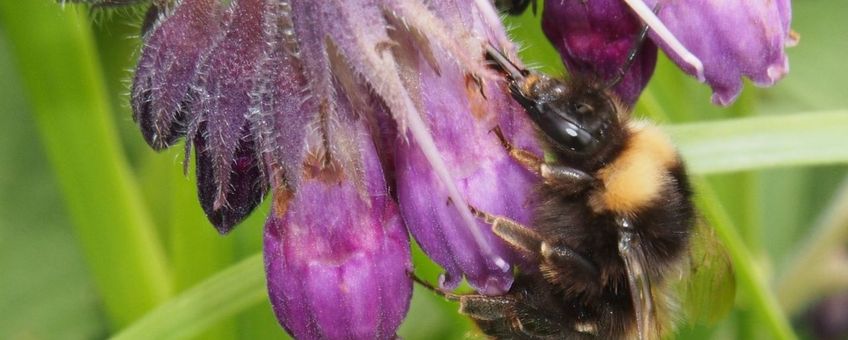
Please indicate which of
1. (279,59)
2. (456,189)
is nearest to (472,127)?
(456,189)

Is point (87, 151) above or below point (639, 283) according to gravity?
below

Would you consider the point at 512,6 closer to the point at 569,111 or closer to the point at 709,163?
the point at 569,111

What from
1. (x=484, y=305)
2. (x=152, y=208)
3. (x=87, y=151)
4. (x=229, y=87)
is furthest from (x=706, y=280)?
(x=152, y=208)

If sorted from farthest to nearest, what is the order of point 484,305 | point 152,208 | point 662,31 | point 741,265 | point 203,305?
1. point 152,208
2. point 741,265
3. point 203,305
4. point 484,305
5. point 662,31

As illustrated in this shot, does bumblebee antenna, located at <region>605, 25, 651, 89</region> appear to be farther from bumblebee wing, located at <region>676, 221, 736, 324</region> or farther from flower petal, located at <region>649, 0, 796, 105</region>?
bumblebee wing, located at <region>676, 221, 736, 324</region>

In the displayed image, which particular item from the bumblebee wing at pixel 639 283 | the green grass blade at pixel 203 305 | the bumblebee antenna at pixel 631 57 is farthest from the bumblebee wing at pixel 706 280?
the green grass blade at pixel 203 305

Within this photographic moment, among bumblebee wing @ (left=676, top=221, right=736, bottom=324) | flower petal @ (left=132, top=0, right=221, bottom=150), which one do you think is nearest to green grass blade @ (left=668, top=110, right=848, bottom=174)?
bumblebee wing @ (left=676, top=221, right=736, bottom=324)
